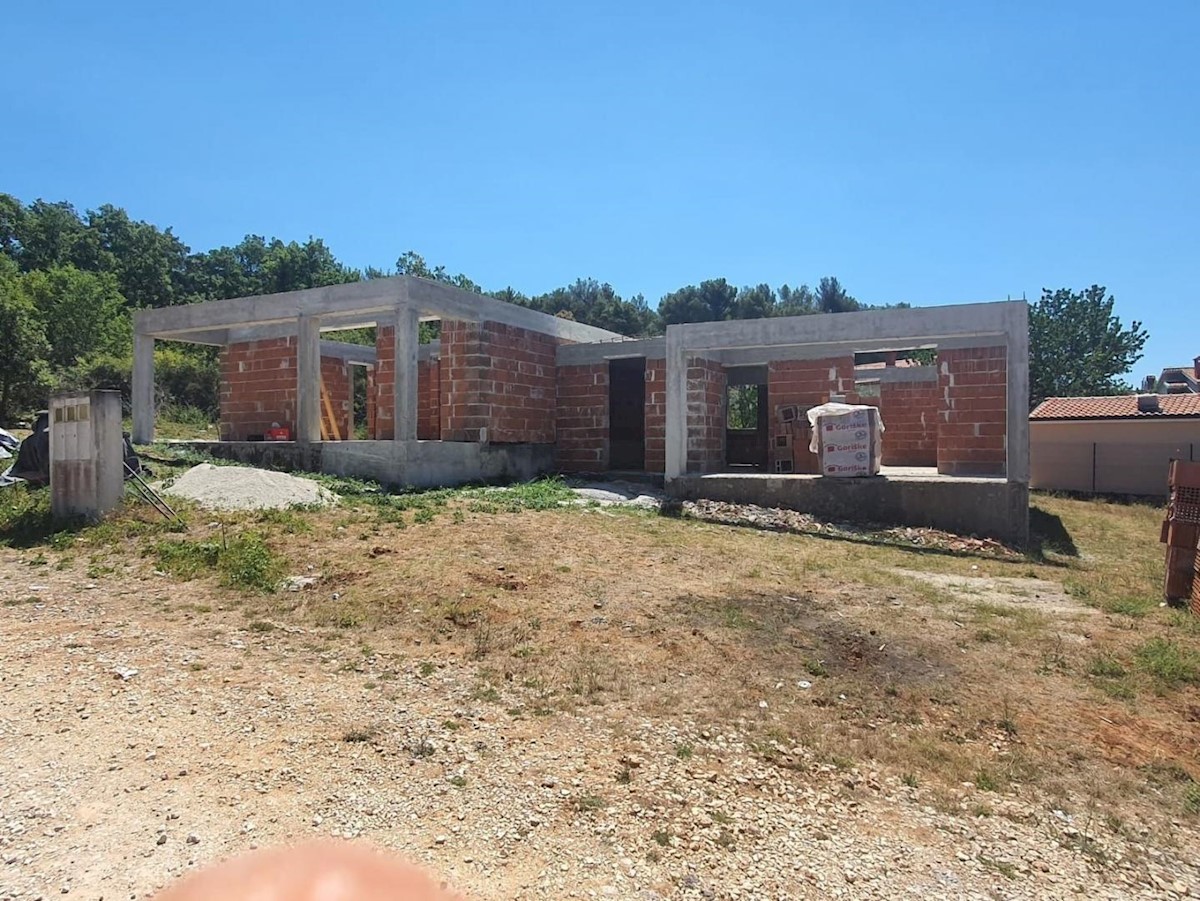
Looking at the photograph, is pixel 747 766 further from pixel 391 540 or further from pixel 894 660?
pixel 391 540

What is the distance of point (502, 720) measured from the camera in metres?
4.23

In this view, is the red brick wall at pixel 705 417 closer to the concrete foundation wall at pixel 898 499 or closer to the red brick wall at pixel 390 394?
the concrete foundation wall at pixel 898 499

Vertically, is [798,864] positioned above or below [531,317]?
below

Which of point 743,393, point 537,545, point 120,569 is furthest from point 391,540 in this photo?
point 743,393

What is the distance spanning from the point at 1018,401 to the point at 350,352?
48.8 ft

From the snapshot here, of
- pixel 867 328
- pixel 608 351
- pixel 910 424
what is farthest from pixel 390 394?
pixel 910 424

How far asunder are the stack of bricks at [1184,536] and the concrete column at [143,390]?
17720 millimetres

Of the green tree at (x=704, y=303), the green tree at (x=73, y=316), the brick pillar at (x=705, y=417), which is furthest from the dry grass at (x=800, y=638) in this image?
the green tree at (x=704, y=303)

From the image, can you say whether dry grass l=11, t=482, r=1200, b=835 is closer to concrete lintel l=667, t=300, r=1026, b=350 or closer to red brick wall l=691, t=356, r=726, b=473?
concrete lintel l=667, t=300, r=1026, b=350

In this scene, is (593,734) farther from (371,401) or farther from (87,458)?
(371,401)

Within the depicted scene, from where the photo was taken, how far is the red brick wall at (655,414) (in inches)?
638

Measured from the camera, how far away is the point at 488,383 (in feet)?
49.9

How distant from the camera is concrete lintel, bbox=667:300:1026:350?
1205 centimetres

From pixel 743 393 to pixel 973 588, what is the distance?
17.4 m
